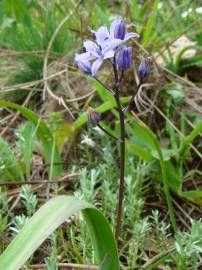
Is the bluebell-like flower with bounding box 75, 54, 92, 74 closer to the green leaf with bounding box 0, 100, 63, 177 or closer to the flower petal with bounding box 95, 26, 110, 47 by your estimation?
the flower petal with bounding box 95, 26, 110, 47

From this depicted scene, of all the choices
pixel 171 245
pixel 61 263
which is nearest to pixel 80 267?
pixel 61 263

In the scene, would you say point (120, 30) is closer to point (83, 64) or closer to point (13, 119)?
point (83, 64)

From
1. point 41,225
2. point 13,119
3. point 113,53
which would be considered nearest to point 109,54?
point 113,53

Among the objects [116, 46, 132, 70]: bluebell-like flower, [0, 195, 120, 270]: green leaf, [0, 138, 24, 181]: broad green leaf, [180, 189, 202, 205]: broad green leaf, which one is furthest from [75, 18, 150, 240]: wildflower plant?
[0, 138, 24, 181]: broad green leaf

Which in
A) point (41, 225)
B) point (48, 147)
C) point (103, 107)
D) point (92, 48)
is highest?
point (92, 48)

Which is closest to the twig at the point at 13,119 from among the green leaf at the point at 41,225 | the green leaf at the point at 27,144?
the green leaf at the point at 27,144

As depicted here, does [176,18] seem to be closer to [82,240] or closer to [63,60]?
[63,60]
